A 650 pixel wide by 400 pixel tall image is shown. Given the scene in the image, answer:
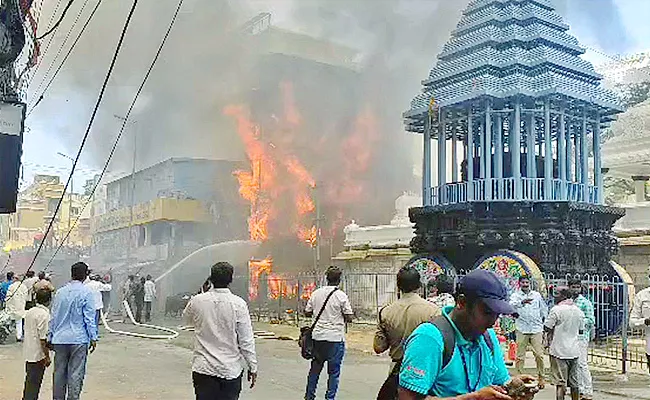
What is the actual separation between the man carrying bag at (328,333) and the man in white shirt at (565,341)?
249 centimetres

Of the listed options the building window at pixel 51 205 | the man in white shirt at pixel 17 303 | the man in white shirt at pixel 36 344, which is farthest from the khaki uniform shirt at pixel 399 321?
the building window at pixel 51 205

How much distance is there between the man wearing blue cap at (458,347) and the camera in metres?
2.61

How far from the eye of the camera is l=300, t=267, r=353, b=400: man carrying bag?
24.9ft

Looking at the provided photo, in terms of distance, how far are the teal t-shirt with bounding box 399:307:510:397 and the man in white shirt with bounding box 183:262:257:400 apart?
2871mm

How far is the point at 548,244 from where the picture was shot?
696 inches

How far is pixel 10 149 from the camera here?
860 centimetres

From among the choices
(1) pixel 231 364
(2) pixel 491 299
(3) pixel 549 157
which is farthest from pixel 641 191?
(2) pixel 491 299

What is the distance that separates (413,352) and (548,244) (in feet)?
52.3

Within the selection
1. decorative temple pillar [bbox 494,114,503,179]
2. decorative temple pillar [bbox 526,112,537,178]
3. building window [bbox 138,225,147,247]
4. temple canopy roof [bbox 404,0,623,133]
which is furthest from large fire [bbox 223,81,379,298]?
decorative temple pillar [bbox 526,112,537,178]

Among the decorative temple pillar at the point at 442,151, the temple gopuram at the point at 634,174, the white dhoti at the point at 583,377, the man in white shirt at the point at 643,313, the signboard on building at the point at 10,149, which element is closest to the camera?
the man in white shirt at the point at 643,313

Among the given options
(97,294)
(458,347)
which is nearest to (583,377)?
(458,347)

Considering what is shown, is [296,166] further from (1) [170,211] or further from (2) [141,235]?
(2) [141,235]

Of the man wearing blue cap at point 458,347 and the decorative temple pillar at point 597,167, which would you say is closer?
the man wearing blue cap at point 458,347

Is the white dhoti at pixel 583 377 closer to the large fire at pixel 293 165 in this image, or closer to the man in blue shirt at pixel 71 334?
the man in blue shirt at pixel 71 334
